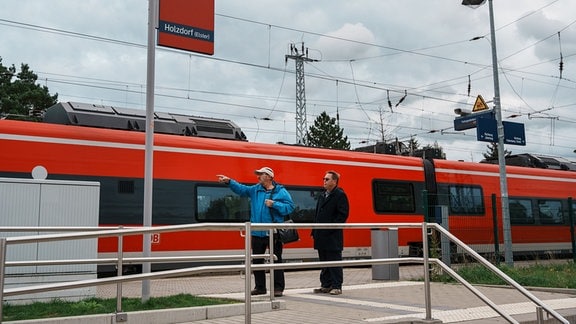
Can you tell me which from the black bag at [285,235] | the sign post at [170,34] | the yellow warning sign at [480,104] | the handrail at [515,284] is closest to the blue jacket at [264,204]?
the black bag at [285,235]

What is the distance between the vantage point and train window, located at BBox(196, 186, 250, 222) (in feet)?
41.8

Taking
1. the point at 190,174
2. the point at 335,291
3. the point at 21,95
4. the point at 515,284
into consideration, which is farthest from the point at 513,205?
the point at 21,95

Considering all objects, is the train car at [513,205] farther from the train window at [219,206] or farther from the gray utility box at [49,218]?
the gray utility box at [49,218]

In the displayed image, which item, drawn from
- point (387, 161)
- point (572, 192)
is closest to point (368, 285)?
point (387, 161)

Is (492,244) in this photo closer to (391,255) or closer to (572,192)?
(391,255)

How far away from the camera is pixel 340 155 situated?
15.2m

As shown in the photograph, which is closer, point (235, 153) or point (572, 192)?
point (235, 153)

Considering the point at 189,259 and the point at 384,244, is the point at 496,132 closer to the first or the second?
the point at 384,244

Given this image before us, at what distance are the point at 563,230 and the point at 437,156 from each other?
18.4 ft

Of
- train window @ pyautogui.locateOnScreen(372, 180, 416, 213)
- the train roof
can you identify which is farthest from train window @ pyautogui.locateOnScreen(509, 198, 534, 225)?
the train roof

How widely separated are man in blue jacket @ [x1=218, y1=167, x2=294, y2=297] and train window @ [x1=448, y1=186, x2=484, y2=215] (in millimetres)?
9850

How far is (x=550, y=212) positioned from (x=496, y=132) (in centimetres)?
635

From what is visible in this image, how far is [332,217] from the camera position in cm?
855

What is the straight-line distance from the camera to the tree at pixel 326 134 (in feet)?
194
